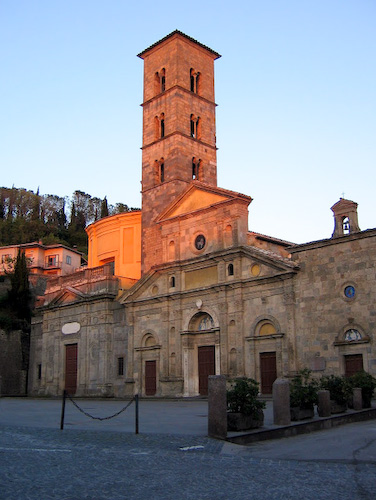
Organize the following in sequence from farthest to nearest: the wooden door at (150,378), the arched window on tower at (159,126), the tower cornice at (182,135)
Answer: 1. the arched window on tower at (159,126)
2. the tower cornice at (182,135)
3. the wooden door at (150,378)

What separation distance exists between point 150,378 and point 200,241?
30.4 feet

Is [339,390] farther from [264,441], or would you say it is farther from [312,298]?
[312,298]

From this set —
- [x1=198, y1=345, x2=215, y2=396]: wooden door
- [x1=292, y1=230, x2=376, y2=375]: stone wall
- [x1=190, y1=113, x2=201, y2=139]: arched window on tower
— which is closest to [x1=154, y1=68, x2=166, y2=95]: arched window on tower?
[x1=190, y1=113, x2=201, y2=139]: arched window on tower

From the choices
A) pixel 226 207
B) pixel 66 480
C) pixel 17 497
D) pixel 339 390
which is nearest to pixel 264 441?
pixel 339 390

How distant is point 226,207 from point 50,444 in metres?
22.0

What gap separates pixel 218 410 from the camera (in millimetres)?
12602

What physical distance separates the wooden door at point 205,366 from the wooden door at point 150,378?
10.7 ft

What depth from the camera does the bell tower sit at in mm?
37812

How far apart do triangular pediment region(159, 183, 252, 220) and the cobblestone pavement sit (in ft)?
71.4

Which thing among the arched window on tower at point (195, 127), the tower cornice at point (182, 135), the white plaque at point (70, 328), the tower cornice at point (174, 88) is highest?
the tower cornice at point (174, 88)

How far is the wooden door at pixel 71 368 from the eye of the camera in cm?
3966

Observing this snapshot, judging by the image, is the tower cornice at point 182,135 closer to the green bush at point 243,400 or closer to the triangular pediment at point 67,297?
the triangular pediment at point 67,297

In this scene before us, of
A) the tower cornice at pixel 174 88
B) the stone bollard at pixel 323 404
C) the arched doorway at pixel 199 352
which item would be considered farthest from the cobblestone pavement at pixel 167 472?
the tower cornice at pixel 174 88

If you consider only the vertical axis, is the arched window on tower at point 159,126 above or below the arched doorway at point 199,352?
above
